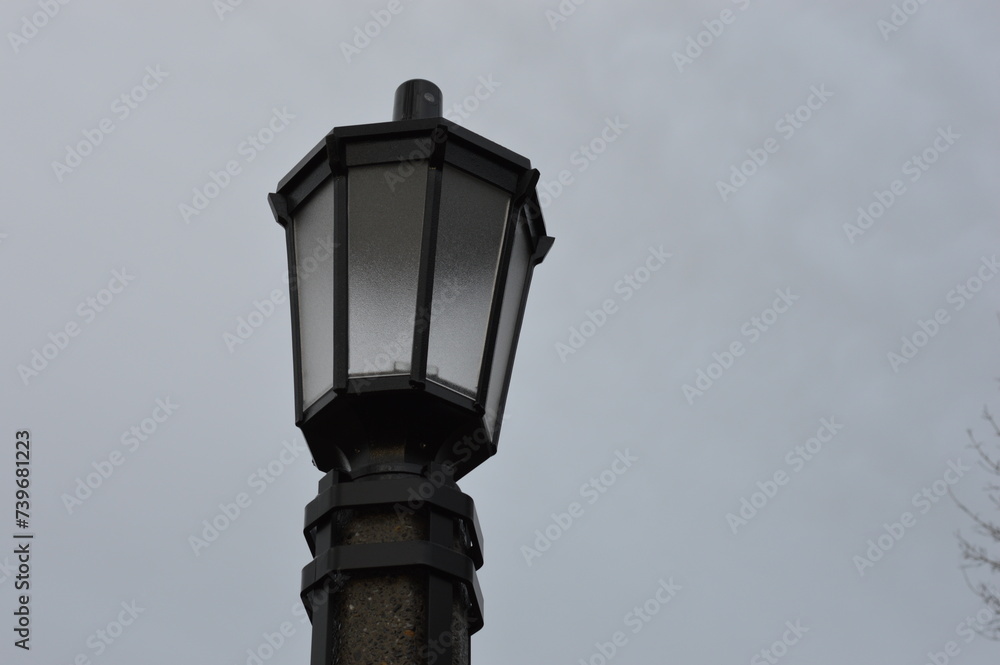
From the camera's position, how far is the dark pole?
2568 mm

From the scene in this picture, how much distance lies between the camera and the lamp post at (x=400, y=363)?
2615 millimetres

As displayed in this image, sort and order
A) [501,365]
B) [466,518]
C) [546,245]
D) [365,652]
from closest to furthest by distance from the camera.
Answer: [365,652]
[466,518]
[501,365]
[546,245]

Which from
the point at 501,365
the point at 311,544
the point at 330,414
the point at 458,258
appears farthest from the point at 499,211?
the point at 311,544

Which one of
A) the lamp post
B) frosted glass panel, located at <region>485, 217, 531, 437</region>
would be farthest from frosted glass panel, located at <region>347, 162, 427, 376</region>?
frosted glass panel, located at <region>485, 217, 531, 437</region>

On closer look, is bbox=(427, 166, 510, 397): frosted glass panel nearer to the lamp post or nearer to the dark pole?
the lamp post

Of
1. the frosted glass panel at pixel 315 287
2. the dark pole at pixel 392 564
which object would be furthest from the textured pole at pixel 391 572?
the frosted glass panel at pixel 315 287

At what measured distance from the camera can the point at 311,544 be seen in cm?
281

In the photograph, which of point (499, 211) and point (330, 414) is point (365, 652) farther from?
point (499, 211)

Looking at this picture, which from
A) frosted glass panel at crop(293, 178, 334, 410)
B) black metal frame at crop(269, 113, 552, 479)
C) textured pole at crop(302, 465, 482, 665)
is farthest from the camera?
frosted glass panel at crop(293, 178, 334, 410)

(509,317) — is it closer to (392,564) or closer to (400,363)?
(400,363)

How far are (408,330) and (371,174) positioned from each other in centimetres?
47

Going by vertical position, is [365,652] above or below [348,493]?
below

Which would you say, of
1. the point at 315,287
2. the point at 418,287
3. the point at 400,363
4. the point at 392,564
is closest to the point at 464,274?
the point at 418,287

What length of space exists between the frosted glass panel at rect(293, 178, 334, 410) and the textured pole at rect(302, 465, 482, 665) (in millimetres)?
279
